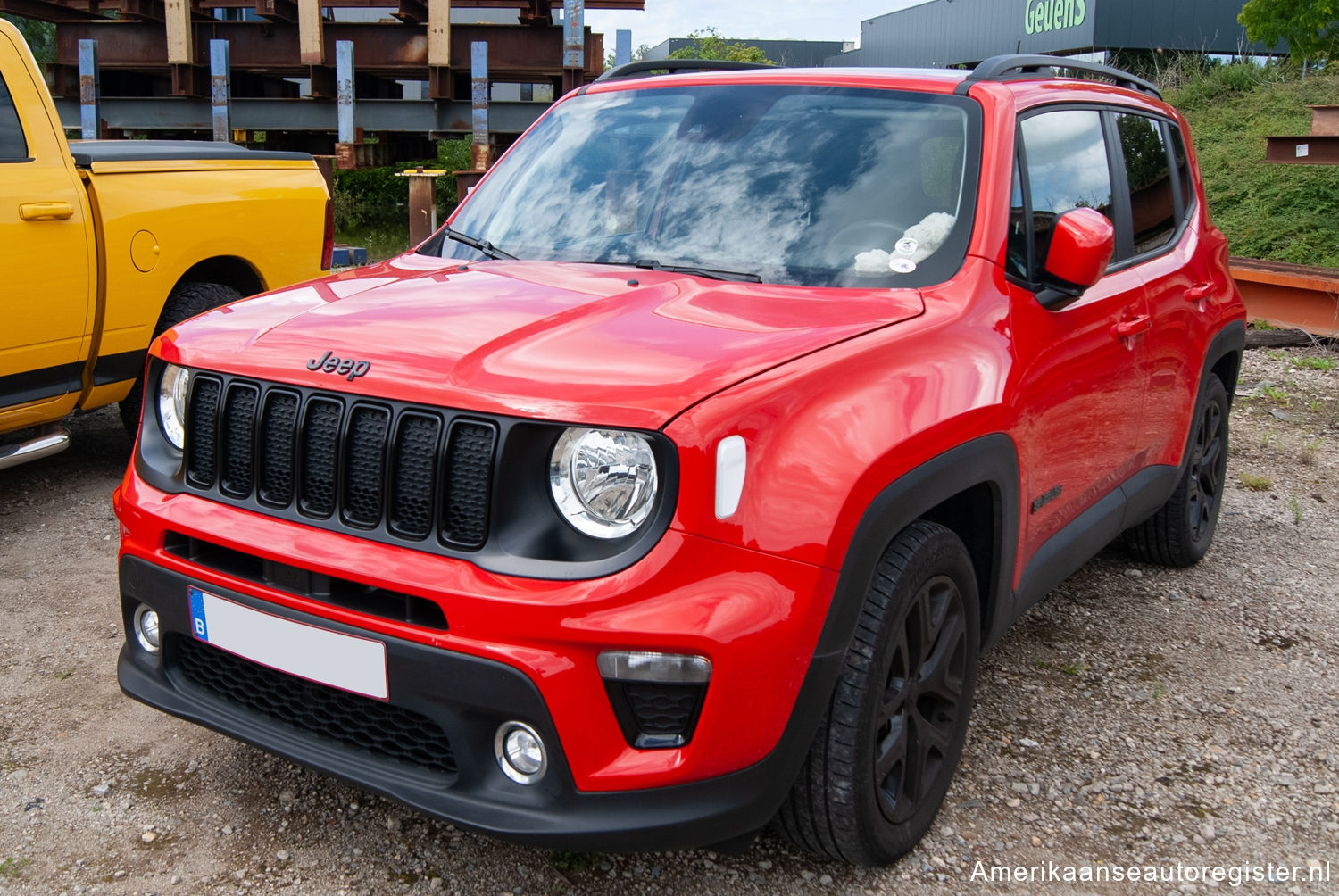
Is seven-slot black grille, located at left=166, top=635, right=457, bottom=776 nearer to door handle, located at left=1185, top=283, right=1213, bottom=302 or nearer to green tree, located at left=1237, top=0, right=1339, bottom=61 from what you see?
door handle, located at left=1185, top=283, right=1213, bottom=302

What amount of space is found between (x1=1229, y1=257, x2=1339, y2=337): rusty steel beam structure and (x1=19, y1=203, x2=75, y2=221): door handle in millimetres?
8226

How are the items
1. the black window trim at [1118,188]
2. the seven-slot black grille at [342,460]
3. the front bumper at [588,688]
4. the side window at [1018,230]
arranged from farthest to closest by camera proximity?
the black window trim at [1118,188], the side window at [1018,230], the seven-slot black grille at [342,460], the front bumper at [588,688]

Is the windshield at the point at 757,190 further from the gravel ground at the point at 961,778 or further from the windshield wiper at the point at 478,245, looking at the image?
the gravel ground at the point at 961,778

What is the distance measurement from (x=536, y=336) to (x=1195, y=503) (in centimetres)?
314

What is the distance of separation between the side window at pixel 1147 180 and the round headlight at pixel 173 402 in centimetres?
280

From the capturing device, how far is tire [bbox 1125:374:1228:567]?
4.25 metres

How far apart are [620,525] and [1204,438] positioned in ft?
10.7

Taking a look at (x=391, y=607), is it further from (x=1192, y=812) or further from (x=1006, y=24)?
(x=1006, y=24)

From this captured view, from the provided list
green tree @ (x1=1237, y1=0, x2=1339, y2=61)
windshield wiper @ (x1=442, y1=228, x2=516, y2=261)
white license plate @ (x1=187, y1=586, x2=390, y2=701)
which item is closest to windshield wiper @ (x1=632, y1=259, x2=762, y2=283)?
windshield wiper @ (x1=442, y1=228, x2=516, y2=261)

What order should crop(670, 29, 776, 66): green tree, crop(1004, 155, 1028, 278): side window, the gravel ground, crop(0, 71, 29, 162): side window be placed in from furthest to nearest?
crop(670, 29, 776, 66): green tree < crop(0, 71, 29, 162): side window < crop(1004, 155, 1028, 278): side window < the gravel ground

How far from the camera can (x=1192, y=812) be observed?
2.81 metres

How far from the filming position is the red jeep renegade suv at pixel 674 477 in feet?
6.41

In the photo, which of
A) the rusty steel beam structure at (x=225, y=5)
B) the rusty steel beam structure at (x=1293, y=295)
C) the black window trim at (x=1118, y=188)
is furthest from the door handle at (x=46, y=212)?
the rusty steel beam structure at (x=225, y=5)

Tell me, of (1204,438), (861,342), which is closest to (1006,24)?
(1204,438)
